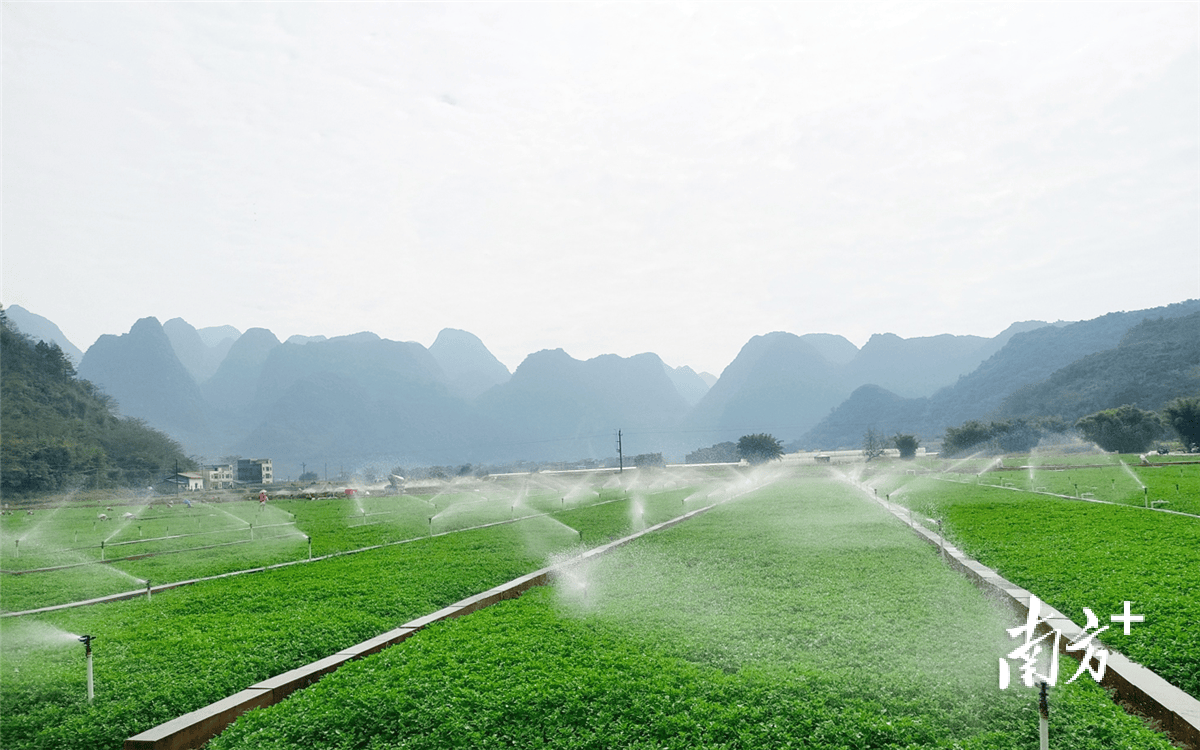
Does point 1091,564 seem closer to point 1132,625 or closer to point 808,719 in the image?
point 1132,625

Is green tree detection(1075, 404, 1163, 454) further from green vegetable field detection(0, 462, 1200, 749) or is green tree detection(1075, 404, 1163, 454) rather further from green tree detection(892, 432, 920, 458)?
green vegetable field detection(0, 462, 1200, 749)

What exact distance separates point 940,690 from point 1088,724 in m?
1.35

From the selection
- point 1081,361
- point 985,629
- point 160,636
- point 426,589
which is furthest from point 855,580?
point 1081,361

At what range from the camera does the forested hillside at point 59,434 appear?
71688mm

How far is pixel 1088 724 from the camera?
22.3ft

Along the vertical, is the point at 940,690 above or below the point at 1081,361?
below

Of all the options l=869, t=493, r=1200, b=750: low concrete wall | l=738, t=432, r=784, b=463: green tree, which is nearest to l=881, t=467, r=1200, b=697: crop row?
l=869, t=493, r=1200, b=750: low concrete wall

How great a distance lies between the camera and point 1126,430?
80.6m

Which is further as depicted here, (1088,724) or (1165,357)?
(1165,357)

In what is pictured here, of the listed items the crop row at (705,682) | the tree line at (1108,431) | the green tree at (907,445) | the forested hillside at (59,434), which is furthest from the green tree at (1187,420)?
the forested hillside at (59,434)

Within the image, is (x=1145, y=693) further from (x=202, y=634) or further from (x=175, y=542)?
(x=175, y=542)

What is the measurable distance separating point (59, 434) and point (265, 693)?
317 ft

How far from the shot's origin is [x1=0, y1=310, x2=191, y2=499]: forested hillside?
71.7 meters

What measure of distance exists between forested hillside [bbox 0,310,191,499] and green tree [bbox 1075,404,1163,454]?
12085cm
